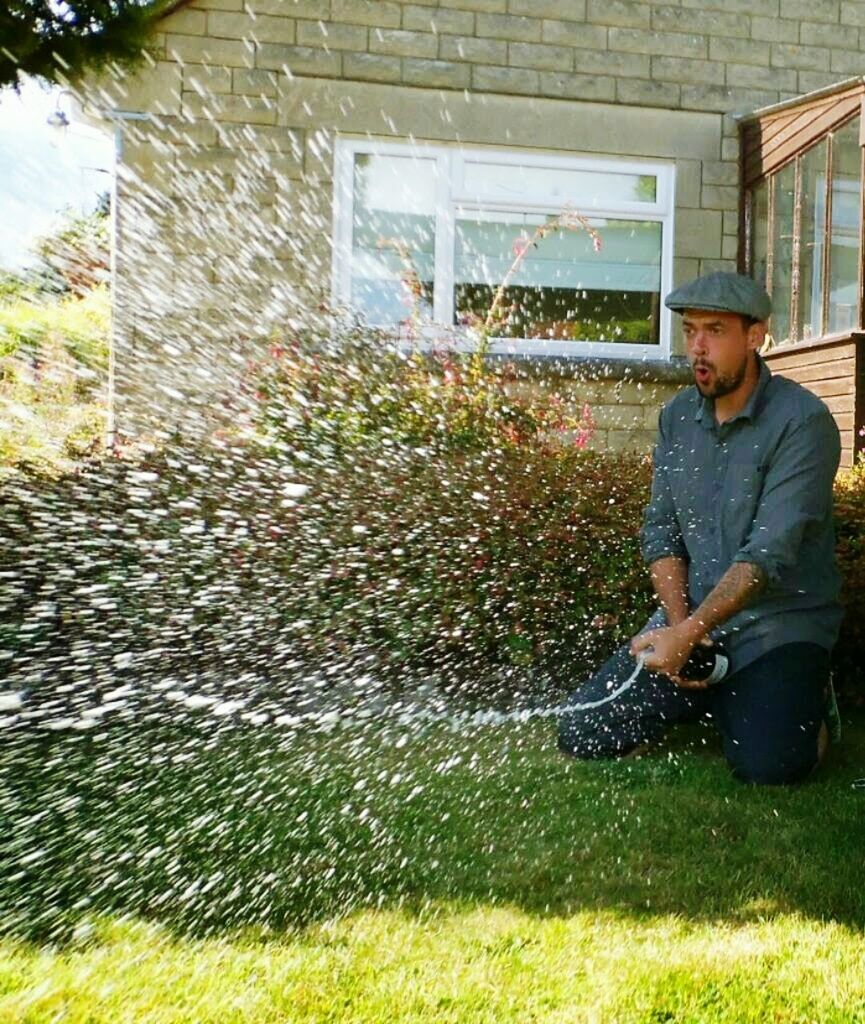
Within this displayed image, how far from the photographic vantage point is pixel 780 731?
353cm

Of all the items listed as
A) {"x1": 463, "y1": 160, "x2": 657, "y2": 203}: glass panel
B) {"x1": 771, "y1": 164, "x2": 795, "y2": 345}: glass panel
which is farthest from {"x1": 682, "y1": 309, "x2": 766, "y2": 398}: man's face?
{"x1": 771, "y1": 164, "x2": 795, "y2": 345}: glass panel

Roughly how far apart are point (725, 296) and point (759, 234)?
542 centimetres

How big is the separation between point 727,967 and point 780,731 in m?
1.33

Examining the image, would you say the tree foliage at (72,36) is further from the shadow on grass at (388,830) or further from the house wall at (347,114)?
the shadow on grass at (388,830)

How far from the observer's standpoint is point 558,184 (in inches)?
334

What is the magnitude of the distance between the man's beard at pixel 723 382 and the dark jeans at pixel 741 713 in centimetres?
85

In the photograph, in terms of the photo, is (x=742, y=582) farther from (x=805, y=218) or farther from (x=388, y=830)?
(x=805, y=218)

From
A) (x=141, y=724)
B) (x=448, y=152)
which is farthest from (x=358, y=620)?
(x=448, y=152)

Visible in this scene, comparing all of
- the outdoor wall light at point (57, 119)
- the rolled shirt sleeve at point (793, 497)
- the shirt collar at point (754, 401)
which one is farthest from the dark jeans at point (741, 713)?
the outdoor wall light at point (57, 119)

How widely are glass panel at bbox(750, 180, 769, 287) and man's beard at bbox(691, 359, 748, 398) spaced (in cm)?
515

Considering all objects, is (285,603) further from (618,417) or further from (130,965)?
(618,417)

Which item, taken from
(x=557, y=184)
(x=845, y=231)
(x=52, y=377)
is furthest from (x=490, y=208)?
(x=52, y=377)

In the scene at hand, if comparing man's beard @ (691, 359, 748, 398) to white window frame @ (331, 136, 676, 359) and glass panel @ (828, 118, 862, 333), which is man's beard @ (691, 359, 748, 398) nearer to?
white window frame @ (331, 136, 676, 359)

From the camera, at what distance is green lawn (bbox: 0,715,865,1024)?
2182 millimetres
